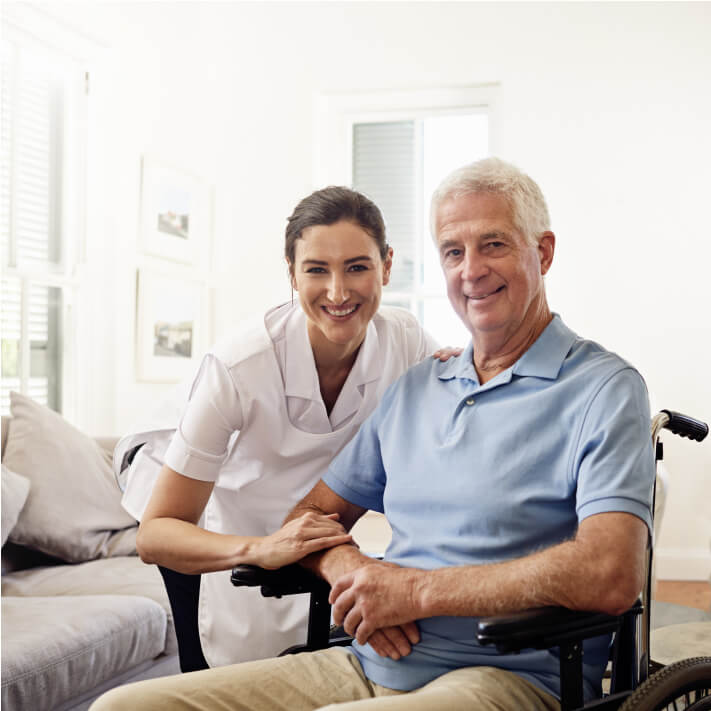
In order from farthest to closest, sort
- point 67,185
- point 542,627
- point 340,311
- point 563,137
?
point 563,137
point 67,185
point 340,311
point 542,627

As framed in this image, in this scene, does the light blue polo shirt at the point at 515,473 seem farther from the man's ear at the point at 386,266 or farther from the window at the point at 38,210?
the window at the point at 38,210

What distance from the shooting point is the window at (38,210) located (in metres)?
3.28

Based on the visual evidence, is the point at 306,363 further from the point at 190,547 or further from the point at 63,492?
the point at 63,492

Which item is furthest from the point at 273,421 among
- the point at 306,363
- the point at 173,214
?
the point at 173,214

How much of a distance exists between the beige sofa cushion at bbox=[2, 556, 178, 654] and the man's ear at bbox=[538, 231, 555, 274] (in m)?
1.47

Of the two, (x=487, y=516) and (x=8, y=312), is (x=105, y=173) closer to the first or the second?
(x=8, y=312)

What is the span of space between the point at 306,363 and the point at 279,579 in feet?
1.56

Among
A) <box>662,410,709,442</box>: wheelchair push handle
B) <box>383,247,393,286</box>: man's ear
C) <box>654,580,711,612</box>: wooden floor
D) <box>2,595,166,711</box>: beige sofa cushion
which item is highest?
<box>383,247,393,286</box>: man's ear

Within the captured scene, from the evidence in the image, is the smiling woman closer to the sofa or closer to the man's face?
the man's face

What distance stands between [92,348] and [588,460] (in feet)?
9.78

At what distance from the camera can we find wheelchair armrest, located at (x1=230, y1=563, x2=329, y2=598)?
1372 millimetres

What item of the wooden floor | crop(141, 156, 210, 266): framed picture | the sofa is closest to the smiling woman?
the sofa

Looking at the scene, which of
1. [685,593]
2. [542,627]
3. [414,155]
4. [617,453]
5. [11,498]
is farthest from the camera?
[414,155]

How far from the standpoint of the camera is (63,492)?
101 inches
